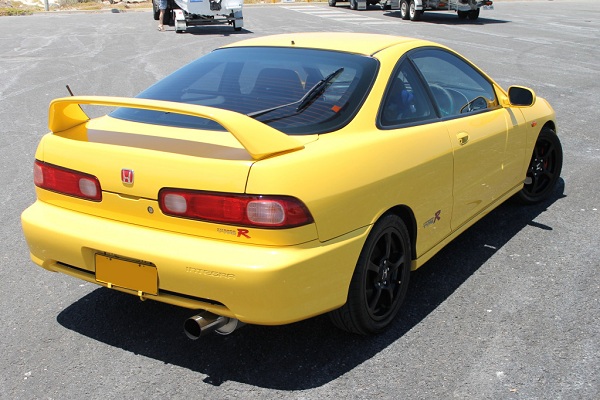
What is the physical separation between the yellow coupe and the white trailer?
20.7 meters

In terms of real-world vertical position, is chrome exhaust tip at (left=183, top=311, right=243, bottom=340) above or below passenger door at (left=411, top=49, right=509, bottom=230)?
below

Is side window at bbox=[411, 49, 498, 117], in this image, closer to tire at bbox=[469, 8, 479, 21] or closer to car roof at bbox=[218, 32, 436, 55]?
car roof at bbox=[218, 32, 436, 55]

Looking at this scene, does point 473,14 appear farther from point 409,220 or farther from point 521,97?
point 409,220

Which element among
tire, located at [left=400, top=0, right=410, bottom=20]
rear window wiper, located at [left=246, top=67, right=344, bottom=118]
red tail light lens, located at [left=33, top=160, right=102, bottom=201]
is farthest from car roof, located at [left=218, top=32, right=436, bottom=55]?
tire, located at [left=400, top=0, right=410, bottom=20]

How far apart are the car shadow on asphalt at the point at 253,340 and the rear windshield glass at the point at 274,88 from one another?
43.2 inches

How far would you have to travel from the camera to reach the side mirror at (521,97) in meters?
5.16

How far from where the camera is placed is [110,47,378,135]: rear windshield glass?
373 centimetres

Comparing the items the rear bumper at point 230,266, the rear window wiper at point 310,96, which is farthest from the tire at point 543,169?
the rear bumper at point 230,266

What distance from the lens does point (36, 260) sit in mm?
→ 3799

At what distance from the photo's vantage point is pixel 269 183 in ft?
10.5

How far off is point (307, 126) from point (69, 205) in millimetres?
1252

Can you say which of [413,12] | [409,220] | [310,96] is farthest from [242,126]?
[413,12]

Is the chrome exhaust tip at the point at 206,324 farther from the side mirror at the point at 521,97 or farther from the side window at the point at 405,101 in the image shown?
the side mirror at the point at 521,97

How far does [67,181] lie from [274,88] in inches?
46.5
